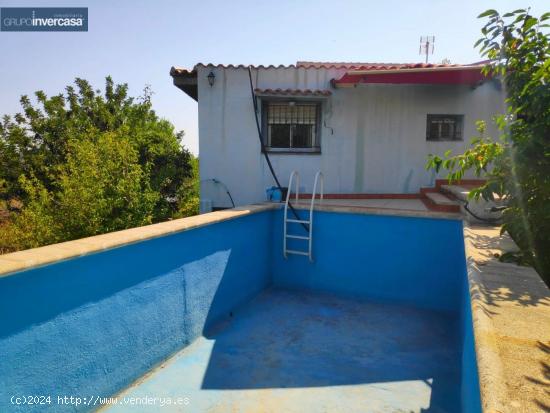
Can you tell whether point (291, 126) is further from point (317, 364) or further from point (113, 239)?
point (113, 239)

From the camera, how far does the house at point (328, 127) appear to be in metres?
8.12

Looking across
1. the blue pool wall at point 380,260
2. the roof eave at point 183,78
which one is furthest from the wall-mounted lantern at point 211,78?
the blue pool wall at point 380,260

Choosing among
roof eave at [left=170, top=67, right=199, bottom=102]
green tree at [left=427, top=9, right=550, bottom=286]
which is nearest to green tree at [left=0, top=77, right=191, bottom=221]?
roof eave at [left=170, top=67, right=199, bottom=102]

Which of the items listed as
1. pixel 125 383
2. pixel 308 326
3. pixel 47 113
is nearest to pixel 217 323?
pixel 308 326

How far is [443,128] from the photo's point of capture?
28.1 ft

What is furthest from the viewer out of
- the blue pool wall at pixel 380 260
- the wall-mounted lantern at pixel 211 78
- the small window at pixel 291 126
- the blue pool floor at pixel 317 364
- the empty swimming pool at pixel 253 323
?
the small window at pixel 291 126

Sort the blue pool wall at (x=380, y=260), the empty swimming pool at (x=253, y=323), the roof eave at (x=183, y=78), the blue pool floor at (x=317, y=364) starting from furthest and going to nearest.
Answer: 1. the roof eave at (x=183, y=78)
2. the blue pool wall at (x=380, y=260)
3. the blue pool floor at (x=317, y=364)
4. the empty swimming pool at (x=253, y=323)

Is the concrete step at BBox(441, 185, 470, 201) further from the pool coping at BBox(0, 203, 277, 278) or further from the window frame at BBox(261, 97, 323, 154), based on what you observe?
the pool coping at BBox(0, 203, 277, 278)

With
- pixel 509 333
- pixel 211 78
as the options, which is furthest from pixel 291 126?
pixel 509 333

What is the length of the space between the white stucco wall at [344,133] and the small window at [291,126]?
0.73ft

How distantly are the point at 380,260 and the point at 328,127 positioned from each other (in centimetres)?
357

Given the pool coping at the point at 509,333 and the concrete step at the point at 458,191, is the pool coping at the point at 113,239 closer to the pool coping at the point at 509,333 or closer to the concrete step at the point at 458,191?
the concrete step at the point at 458,191

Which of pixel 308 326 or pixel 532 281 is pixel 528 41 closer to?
pixel 532 281

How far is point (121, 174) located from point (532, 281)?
827cm
